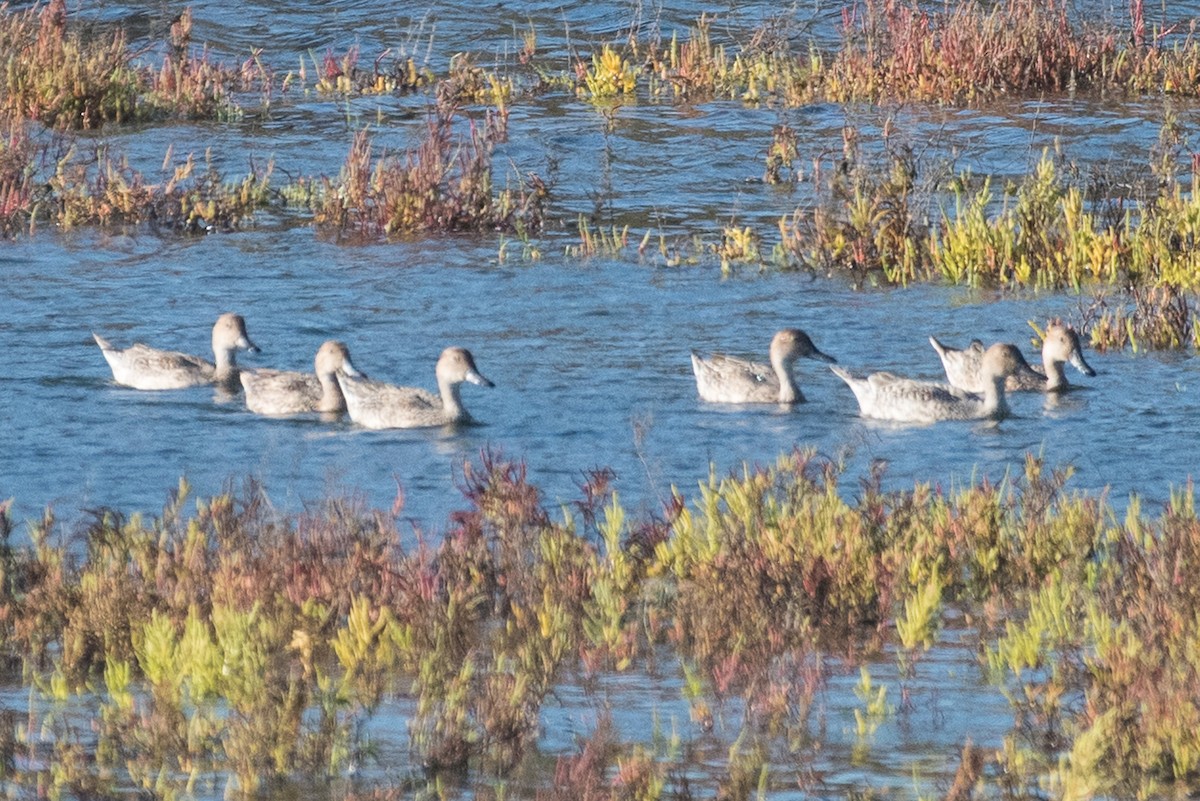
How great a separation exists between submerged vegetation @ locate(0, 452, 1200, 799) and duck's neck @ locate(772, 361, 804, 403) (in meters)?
3.14

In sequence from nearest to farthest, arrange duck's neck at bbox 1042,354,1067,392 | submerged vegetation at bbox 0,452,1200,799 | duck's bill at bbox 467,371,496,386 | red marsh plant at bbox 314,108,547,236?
1. submerged vegetation at bbox 0,452,1200,799
2. duck's bill at bbox 467,371,496,386
3. duck's neck at bbox 1042,354,1067,392
4. red marsh plant at bbox 314,108,547,236

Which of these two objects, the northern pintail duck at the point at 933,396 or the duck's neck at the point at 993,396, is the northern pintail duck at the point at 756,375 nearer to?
the northern pintail duck at the point at 933,396

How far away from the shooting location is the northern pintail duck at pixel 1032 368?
1133cm

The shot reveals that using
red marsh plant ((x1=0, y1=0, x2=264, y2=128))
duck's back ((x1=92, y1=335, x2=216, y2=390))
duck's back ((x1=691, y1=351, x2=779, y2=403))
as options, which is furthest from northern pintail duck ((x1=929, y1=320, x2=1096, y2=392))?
red marsh plant ((x1=0, y1=0, x2=264, y2=128))

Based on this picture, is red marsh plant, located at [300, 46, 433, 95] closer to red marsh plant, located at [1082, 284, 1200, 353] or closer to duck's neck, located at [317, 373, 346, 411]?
duck's neck, located at [317, 373, 346, 411]

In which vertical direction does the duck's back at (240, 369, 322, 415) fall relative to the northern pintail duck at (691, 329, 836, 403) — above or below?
below

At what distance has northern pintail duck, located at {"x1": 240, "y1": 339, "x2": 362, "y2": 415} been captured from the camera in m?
11.0

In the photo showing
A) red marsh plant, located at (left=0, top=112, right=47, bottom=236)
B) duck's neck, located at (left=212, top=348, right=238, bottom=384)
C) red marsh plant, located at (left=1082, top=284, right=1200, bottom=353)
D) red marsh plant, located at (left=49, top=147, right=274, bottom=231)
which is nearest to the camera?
duck's neck, located at (left=212, top=348, right=238, bottom=384)

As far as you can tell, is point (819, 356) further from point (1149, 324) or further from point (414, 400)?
point (414, 400)

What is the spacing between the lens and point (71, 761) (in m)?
4.95

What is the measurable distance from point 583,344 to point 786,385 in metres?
1.55

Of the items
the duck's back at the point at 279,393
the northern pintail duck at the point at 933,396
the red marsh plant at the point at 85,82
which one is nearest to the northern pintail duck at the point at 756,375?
the northern pintail duck at the point at 933,396

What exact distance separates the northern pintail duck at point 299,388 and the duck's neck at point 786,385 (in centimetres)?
244

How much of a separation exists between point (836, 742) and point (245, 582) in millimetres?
2056
